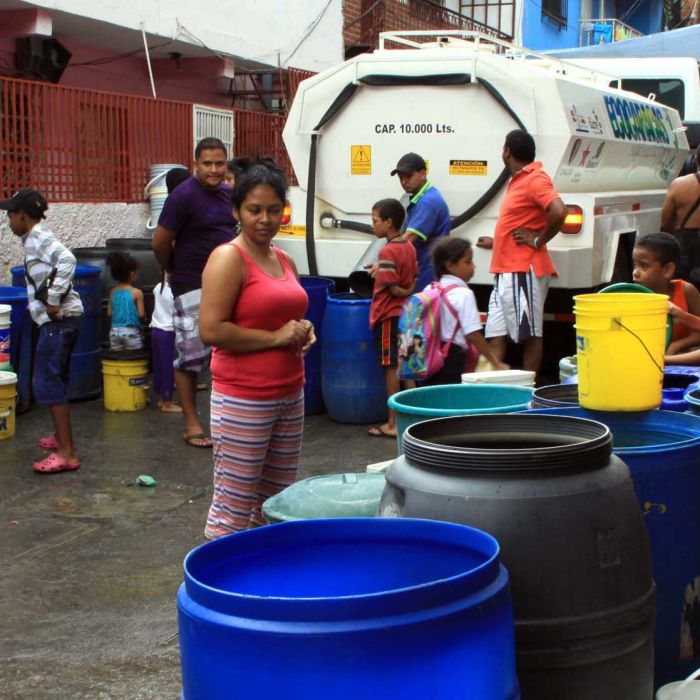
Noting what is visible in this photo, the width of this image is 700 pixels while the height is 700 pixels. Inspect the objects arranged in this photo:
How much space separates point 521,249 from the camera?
770 centimetres

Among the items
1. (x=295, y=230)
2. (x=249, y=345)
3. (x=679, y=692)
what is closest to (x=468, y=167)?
(x=295, y=230)

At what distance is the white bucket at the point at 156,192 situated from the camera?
11.9 metres

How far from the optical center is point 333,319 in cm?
805

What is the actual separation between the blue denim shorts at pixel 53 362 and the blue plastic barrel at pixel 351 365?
2.00 meters

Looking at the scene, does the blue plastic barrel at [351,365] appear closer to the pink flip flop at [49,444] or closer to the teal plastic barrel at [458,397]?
the pink flip flop at [49,444]

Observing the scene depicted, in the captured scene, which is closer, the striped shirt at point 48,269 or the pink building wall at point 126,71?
the striped shirt at point 48,269

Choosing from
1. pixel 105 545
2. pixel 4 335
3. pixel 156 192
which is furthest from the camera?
pixel 156 192

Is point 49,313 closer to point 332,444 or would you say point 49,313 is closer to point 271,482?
point 332,444

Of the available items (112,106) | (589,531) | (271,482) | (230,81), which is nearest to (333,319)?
(271,482)

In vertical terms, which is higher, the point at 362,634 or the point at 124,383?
the point at 362,634

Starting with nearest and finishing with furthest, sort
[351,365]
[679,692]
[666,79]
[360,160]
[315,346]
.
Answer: [679,692] → [351,365] → [315,346] → [360,160] → [666,79]

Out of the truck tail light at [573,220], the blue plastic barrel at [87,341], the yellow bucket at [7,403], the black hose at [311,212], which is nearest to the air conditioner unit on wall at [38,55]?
the blue plastic barrel at [87,341]

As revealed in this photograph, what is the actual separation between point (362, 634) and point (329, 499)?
155 centimetres

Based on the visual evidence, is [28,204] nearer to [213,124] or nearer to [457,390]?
[457,390]
